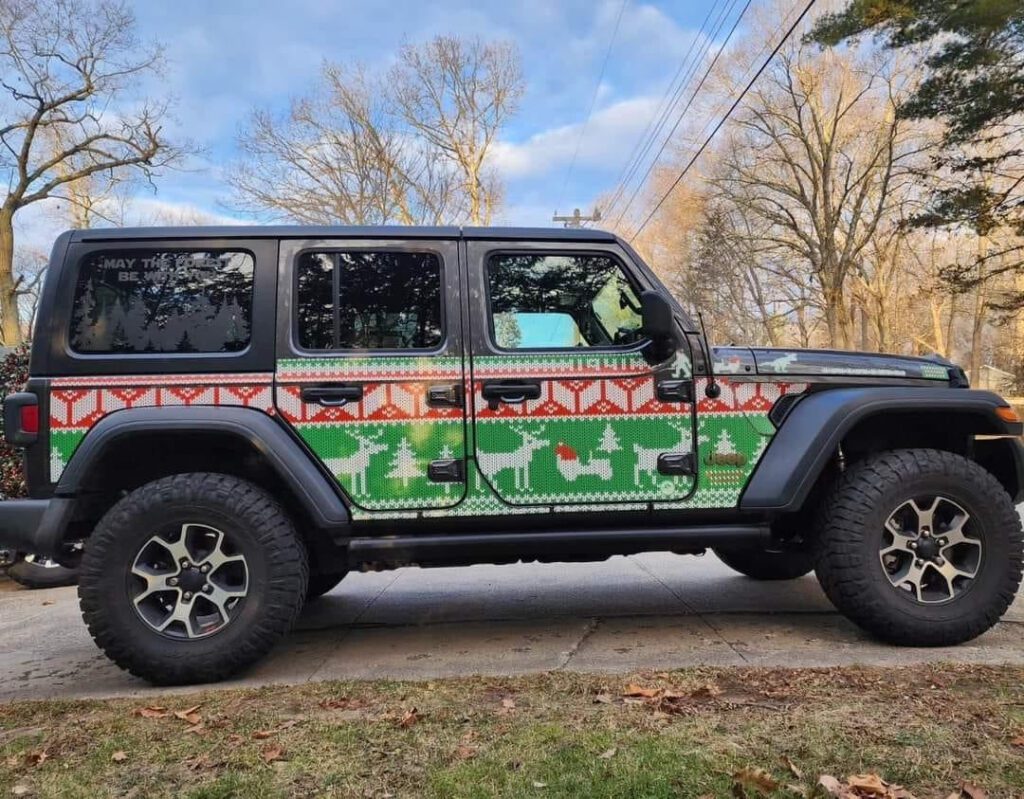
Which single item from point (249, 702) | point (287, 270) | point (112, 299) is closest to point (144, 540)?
point (249, 702)

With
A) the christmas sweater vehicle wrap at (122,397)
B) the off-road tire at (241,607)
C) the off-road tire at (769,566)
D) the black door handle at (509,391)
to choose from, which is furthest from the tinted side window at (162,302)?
the off-road tire at (769,566)

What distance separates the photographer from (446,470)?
3623 millimetres

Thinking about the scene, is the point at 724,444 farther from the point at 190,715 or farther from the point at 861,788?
the point at 190,715

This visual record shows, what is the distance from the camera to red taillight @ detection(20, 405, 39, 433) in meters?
3.40

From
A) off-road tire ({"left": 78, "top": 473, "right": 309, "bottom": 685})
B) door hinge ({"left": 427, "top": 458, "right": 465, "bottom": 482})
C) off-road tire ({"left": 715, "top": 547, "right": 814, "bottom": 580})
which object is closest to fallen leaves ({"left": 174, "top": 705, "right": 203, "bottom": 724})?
off-road tire ({"left": 78, "top": 473, "right": 309, "bottom": 685})

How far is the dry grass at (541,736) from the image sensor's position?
2340 millimetres

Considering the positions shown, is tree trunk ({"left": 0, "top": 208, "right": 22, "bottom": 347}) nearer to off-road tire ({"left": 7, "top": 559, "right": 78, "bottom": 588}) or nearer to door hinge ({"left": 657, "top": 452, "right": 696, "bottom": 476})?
off-road tire ({"left": 7, "top": 559, "right": 78, "bottom": 588})

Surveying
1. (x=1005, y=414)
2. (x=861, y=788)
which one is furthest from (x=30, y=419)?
(x=1005, y=414)

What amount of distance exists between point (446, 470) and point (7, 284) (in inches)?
1011

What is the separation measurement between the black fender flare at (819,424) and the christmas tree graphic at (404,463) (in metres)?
1.62

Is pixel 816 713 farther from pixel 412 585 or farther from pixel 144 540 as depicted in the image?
pixel 412 585

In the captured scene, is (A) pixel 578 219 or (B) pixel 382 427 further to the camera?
(A) pixel 578 219

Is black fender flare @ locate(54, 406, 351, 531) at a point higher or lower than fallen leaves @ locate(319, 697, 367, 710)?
higher

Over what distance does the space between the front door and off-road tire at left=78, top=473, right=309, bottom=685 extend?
1.00 meters
